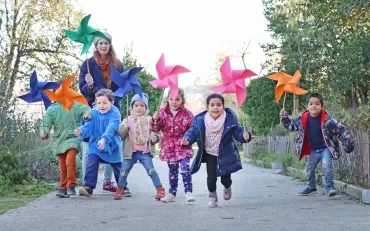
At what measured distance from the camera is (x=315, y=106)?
917 centimetres

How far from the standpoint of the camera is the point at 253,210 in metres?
7.35

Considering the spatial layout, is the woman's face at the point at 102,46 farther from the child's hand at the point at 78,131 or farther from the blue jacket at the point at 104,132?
the child's hand at the point at 78,131

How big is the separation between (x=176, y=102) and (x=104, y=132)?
3.62 feet

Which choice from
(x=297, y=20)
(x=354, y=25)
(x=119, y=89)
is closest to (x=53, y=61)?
(x=297, y=20)

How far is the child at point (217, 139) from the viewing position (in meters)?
8.10

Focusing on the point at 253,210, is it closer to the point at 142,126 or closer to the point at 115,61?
the point at 142,126

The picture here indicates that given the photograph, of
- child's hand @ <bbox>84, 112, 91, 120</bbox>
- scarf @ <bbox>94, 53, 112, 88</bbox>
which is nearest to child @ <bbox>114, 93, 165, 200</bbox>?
child's hand @ <bbox>84, 112, 91, 120</bbox>

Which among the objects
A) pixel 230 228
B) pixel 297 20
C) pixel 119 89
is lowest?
pixel 230 228

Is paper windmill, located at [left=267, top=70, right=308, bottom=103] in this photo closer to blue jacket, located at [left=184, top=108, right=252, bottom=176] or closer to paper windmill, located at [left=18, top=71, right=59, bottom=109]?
blue jacket, located at [left=184, top=108, right=252, bottom=176]

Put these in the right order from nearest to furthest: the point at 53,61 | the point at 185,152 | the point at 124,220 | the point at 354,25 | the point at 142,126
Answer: the point at 124,220
the point at 185,152
the point at 142,126
the point at 354,25
the point at 53,61

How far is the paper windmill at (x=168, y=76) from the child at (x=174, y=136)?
30 centimetres

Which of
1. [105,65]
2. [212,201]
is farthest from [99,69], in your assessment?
[212,201]

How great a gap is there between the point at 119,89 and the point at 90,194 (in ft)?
4.58

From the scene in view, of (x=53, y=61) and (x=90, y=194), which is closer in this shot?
(x=90, y=194)
